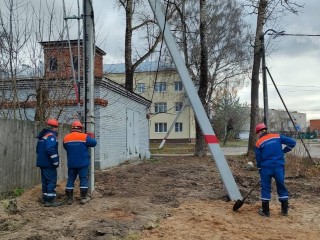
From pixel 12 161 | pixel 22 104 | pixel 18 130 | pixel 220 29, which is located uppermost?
pixel 220 29

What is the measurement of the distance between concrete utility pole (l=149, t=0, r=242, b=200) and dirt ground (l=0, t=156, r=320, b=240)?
42cm

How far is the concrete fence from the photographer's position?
351 inches

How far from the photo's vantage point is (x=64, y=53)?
13.8 metres

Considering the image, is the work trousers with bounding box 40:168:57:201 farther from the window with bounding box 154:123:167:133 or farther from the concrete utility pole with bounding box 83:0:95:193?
the window with bounding box 154:123:167:133

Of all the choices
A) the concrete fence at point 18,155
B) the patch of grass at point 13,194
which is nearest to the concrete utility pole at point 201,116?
the concrete fence at point 18,155

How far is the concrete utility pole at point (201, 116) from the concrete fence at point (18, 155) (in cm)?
374

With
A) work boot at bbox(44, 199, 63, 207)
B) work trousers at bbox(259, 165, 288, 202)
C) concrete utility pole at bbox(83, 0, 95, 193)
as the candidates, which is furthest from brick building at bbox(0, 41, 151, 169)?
work trousers at bbox(259, 165, 288, 202)

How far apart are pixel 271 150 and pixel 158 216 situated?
8.34ft

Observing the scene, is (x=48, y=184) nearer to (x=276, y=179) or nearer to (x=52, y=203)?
(x=52, y=203)

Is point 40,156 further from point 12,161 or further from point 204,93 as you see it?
point 204,93

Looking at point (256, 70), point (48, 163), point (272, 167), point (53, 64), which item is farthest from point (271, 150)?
point (256, 70)

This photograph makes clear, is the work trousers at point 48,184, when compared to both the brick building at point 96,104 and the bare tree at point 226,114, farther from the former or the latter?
the bare tree at point 226,114

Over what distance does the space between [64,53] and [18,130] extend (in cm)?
496

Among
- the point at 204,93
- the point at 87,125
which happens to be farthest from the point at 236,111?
the point at 87,125
